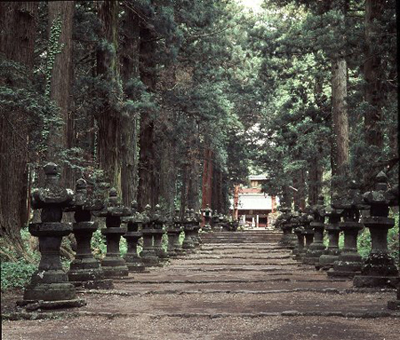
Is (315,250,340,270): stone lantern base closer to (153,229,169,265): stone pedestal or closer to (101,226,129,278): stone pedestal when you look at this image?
(101,226,129,278): stone pedestal

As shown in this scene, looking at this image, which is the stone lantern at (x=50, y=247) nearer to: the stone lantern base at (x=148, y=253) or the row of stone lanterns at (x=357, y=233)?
the row of stone lanterns at (x=357, y=233)

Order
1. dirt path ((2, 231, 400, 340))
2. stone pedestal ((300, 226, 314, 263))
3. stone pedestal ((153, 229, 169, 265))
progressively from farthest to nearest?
stone pedestal ((300, 226, 314, 263)) → stone pedestal ((153, 229, 169, 265)) → dirt path ((2, 231, 400, 340))

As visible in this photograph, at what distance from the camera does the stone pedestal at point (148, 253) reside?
645 inches

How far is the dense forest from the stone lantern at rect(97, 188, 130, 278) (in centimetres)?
112

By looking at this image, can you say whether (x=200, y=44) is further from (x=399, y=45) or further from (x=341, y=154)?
(x=399, y=45)

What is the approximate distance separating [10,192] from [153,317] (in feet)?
18.2

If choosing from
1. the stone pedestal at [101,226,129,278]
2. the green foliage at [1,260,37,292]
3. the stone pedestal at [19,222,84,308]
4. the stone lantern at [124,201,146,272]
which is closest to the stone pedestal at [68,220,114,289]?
the green foliage at [1,260,37,292]

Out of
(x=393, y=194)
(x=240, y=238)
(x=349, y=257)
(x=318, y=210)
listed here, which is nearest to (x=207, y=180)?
(x=240, y=238)

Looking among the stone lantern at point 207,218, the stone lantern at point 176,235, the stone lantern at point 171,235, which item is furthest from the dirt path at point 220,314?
the stone lantern at point 207,218

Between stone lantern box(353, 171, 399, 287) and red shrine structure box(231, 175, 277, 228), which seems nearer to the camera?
stone lantern box(353, 171, 399, 287)

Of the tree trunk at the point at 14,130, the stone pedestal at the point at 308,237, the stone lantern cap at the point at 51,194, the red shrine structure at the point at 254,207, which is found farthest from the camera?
the red shrine structure at the point at 254,207

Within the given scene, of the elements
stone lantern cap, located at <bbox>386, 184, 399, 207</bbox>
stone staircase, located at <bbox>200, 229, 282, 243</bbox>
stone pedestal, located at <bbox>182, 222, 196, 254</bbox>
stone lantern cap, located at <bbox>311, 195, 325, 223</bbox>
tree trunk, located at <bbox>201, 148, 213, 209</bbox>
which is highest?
tree trunk, located at <bbox>201, 148, 213, 209</bbox>

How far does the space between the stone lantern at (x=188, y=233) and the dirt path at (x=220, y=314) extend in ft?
40.1

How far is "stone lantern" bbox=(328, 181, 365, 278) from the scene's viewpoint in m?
11.9
